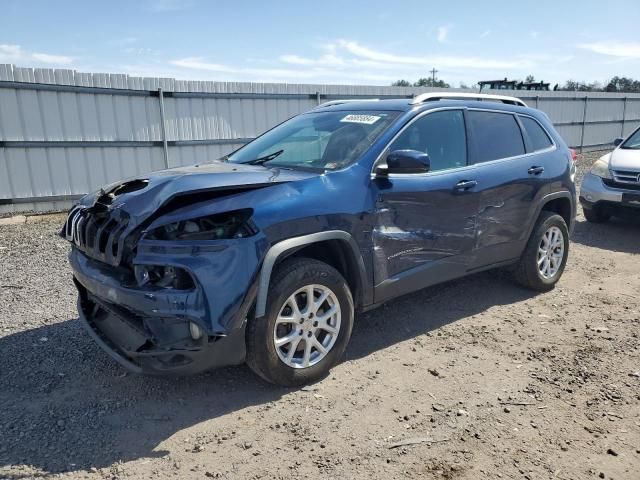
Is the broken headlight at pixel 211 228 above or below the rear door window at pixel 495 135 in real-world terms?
below

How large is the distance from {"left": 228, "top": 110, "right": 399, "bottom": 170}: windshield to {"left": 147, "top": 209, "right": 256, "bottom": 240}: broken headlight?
0.95m

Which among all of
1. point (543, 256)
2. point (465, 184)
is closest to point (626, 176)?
point (543, 256)

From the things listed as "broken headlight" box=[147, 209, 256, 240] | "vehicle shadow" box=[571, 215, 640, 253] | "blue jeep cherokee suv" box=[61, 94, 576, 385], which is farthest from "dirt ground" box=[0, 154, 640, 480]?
"vehicle shadow" box=[571, 215, 640, 253]

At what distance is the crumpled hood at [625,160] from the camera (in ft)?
25.4

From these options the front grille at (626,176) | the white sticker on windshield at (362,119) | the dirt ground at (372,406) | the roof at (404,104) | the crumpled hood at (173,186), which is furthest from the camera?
the front grille at (626,176)

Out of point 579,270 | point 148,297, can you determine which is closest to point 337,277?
point 148,297

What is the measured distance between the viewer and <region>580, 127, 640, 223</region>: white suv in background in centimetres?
772

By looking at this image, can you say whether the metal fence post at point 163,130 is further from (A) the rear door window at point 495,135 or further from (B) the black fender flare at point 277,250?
(B) the black fender flare at point 277,250

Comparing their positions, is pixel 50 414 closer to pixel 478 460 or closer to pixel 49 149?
pixel 478 460

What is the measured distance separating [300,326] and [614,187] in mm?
6598

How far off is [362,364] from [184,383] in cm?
125

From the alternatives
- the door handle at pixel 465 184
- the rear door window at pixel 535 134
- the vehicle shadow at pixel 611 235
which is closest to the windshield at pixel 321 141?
the door handle at pixel 465 184

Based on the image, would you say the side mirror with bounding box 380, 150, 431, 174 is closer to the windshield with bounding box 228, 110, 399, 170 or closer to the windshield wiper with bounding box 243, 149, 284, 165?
the windshield with bounding box 228, 110, 399, 170

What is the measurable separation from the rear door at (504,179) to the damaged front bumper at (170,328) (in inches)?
98.2
